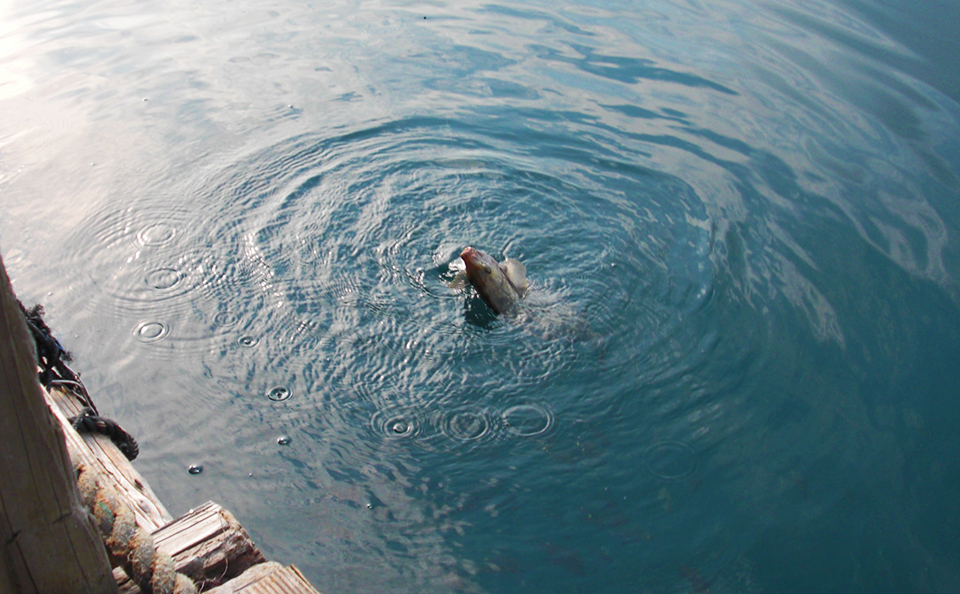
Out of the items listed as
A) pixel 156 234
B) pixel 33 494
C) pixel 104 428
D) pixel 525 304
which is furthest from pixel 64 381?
pixel 525 304

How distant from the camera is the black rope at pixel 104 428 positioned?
315 cm

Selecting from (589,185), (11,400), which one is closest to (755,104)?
(589,185)

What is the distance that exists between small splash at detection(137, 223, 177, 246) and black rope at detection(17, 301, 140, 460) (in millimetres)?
2469

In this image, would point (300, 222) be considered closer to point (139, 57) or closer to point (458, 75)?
point (458, 75)

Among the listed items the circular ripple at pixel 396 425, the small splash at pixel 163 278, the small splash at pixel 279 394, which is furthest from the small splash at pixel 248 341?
the circular ripple at pixel 396 425

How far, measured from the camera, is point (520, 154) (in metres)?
7.31

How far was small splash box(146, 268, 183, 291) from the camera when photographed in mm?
→ 5262

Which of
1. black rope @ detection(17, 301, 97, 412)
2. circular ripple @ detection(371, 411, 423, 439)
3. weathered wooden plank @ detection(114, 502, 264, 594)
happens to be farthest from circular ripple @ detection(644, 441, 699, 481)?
black rope @ detection(17, 301, 97, 412)

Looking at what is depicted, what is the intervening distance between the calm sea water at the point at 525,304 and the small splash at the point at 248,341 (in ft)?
0.10

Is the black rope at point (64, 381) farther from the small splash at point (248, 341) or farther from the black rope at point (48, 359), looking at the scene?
the small splash at point (248, 341)

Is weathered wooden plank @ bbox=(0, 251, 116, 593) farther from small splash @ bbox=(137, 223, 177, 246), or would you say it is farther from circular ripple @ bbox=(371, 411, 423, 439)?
small splash @ bbox=(137, 223, 177, 246)

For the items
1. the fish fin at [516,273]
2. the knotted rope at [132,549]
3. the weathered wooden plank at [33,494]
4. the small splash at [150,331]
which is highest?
the weathered wooden plank at [33,494]

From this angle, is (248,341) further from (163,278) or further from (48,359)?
(48,359)

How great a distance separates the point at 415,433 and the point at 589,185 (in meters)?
3.64
